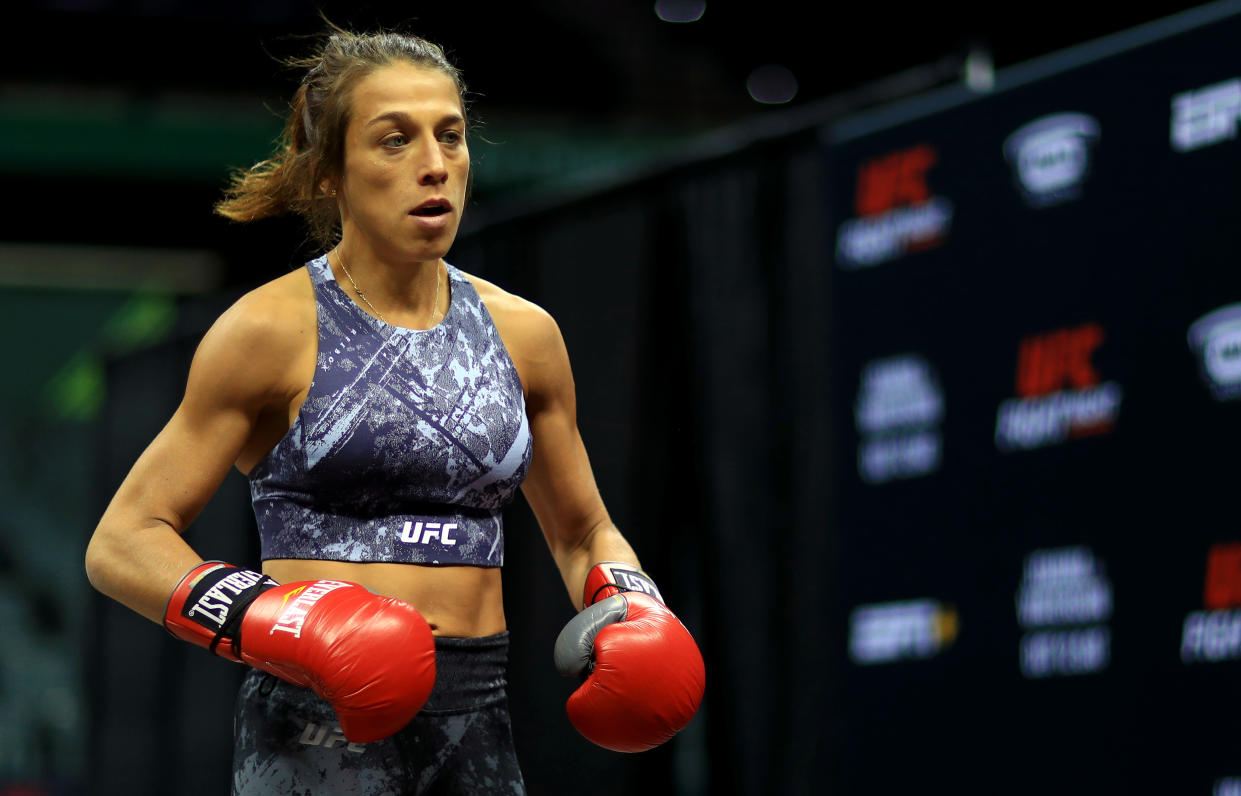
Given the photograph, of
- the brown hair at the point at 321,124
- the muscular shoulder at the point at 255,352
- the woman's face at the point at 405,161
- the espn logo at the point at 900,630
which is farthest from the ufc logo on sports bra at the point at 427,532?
the espn logo at the point at 900,630

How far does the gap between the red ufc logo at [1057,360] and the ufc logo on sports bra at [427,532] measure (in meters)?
1.79

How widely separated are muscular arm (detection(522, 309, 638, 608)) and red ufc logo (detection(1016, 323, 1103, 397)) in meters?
1.47

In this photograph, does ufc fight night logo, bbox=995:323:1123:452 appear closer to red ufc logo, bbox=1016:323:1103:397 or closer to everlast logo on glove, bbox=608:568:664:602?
red ufc logo, bbox=1016:323:1103:397

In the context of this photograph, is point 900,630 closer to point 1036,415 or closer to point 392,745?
point 1036,415

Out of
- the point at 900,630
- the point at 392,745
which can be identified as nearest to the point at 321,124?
the point at 392,745

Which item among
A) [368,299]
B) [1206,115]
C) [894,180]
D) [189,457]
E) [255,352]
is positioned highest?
[894,180]

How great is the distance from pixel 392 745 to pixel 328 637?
238 millimetres

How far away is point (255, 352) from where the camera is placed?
1905 mm

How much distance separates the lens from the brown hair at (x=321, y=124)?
2.03m

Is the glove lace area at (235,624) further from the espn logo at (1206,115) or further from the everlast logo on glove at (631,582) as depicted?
the espn logo at (1206,115)

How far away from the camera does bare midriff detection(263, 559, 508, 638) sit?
1.95m

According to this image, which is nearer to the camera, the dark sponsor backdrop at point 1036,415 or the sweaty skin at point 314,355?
the sweaty skin at point 314,355

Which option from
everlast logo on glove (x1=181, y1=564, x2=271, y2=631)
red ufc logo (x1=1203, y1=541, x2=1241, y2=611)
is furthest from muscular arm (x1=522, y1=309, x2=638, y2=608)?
red ufc logo (x1=1203, y1=541, x2=1241, y2=611)

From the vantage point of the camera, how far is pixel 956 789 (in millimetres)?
3506
